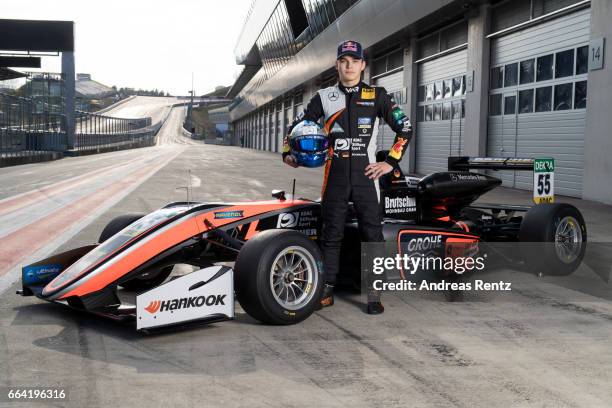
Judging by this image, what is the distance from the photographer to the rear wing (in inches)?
239

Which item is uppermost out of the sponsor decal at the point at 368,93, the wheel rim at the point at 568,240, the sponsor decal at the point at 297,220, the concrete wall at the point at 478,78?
the concrete wall at the point at 478,78

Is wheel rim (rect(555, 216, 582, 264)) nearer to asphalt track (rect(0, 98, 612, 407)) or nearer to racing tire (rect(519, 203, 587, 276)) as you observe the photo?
racing tire (rect(519, 203, 587, 276))

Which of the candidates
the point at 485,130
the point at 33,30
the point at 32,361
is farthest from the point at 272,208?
the point at 33,30

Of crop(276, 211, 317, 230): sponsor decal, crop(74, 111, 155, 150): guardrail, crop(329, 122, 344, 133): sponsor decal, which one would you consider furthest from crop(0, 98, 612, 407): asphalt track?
crop(74, 111, 155, 150): guardrail

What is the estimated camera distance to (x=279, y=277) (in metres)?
4.29

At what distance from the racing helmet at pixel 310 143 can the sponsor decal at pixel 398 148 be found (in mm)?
461

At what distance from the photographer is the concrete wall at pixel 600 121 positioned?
39.7ft

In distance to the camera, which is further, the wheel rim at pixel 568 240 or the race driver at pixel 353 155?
the wheel rim at pixel 568 240

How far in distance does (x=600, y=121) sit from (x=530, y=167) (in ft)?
23.6

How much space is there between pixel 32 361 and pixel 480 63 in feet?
51.2

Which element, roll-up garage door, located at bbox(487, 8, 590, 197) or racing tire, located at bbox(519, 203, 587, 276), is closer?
racing tire, located at bbox(519, 203, 587, 276)

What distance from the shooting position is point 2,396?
3.04 m

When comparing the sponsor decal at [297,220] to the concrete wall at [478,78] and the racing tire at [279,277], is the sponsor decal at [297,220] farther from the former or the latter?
the concrete wall at [478,78]

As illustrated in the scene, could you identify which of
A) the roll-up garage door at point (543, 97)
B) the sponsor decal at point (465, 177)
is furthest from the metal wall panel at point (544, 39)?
the sponsor decal at point (465, 177)
